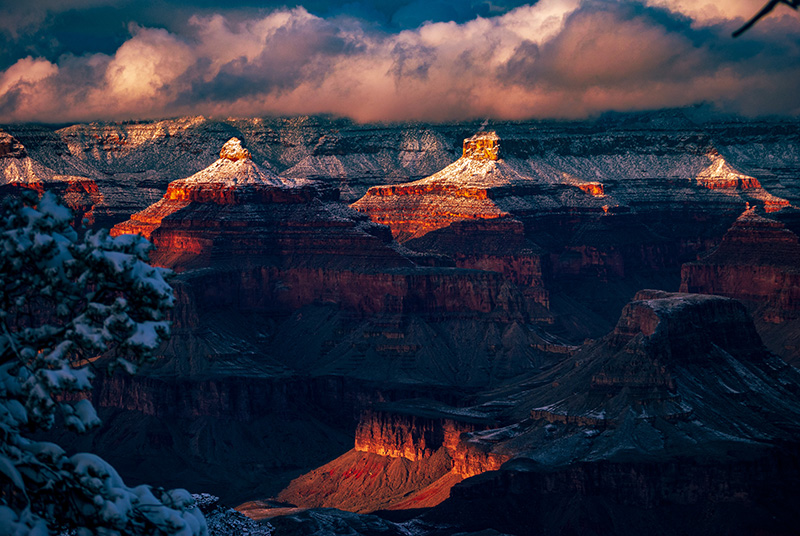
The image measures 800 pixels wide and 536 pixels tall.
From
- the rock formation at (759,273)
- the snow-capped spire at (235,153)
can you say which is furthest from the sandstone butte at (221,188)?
the rock formation at (759,273)

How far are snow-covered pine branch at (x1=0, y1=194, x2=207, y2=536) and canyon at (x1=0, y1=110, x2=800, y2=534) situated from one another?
50511mm

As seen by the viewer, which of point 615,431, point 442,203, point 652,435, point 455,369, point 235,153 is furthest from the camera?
point 442,203

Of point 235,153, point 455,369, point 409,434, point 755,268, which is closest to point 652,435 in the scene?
point 409,434

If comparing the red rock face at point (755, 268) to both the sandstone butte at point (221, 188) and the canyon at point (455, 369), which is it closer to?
the canyon at point (455, 369)

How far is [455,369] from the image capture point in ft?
421

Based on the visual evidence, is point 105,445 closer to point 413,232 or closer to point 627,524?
point 627,524

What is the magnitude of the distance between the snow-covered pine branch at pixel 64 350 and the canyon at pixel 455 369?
5051 cm

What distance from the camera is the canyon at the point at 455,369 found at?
268 ft

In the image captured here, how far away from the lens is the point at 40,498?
2262cm

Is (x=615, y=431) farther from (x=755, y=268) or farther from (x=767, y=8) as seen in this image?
(x=767, y=8)

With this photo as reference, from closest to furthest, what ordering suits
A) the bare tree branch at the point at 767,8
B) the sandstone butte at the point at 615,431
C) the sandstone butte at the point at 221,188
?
the bare tree branch at the point at 767,8
the sandstone butte at the point at 615,431
the sandstone butte at the point at 221,188

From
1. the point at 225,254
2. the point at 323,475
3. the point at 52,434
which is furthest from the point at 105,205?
the point at 323,475

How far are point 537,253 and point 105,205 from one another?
198 ft

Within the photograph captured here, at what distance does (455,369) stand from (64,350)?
106547 mm
